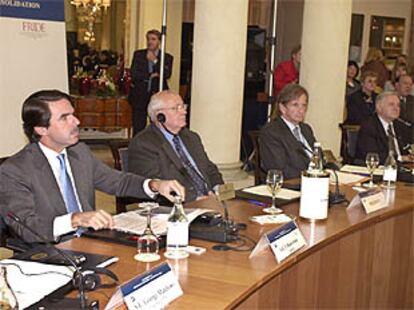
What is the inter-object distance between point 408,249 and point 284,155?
103cm

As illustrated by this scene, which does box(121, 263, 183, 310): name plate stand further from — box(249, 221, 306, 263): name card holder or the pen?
the pen

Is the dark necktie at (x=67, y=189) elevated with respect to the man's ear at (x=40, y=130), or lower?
lower

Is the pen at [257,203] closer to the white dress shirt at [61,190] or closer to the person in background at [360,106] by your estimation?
the white dress shirt at [61,190]

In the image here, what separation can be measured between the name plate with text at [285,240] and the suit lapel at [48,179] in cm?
92

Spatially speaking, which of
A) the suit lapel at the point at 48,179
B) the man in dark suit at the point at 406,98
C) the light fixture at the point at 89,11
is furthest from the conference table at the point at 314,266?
the light fixture at the point at 89,11

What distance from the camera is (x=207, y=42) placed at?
5.83 meters

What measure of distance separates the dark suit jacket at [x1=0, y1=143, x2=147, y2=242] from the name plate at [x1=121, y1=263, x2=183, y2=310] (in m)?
0.84

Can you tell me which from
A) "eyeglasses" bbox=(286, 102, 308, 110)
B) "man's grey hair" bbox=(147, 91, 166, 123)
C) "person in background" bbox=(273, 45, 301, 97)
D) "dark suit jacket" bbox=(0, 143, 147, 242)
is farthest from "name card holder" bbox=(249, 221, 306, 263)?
"person in background" bbox=(273, 45, 301, 97)

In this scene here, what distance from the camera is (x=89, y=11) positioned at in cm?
1099

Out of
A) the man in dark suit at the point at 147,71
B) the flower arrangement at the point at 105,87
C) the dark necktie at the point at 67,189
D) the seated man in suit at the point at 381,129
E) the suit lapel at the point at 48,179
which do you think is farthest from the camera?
the flower arrangement at the point at 105,87

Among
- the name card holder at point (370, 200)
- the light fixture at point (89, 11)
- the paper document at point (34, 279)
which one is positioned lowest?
the name card holder at point (370, 200)

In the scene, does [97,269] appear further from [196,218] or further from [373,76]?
[373,76]

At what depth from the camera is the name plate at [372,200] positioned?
2992mm

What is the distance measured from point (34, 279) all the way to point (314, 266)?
108 cm
